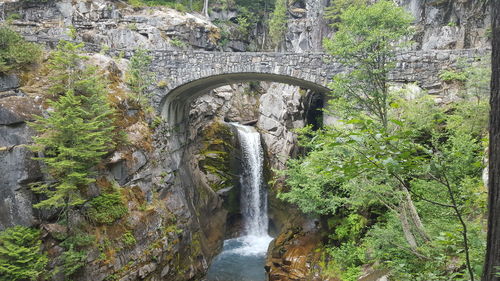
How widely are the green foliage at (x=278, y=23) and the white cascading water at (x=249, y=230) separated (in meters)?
11.5

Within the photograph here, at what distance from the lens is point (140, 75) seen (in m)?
12.8

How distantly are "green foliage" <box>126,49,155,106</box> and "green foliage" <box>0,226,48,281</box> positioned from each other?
6.46 m

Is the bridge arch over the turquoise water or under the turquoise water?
over

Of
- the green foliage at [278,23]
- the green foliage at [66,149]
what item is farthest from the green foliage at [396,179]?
the green foliage at [278,23]

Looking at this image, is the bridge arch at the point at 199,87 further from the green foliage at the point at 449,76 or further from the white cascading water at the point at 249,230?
the white cascading water at the point at 249,230

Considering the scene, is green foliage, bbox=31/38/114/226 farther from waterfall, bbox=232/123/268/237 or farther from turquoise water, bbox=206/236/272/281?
waterfall, bbox=232/123/268/237

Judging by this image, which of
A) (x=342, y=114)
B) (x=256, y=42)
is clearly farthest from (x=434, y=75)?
(x=256, y=42)

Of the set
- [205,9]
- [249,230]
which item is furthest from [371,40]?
[205,9]

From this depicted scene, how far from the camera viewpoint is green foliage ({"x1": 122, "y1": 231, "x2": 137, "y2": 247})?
28.8 feet

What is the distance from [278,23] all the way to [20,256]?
25.7 meters

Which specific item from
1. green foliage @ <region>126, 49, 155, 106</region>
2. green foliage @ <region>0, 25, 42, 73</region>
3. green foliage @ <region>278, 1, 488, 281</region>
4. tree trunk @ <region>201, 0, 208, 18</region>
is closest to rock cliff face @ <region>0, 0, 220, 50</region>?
tree trunk @ <region>201, 0, 208, 18</region>

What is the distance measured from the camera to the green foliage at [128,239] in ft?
28.8

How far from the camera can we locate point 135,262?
8852 millimetres

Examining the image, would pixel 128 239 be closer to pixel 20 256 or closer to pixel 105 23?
pixel 20 256
